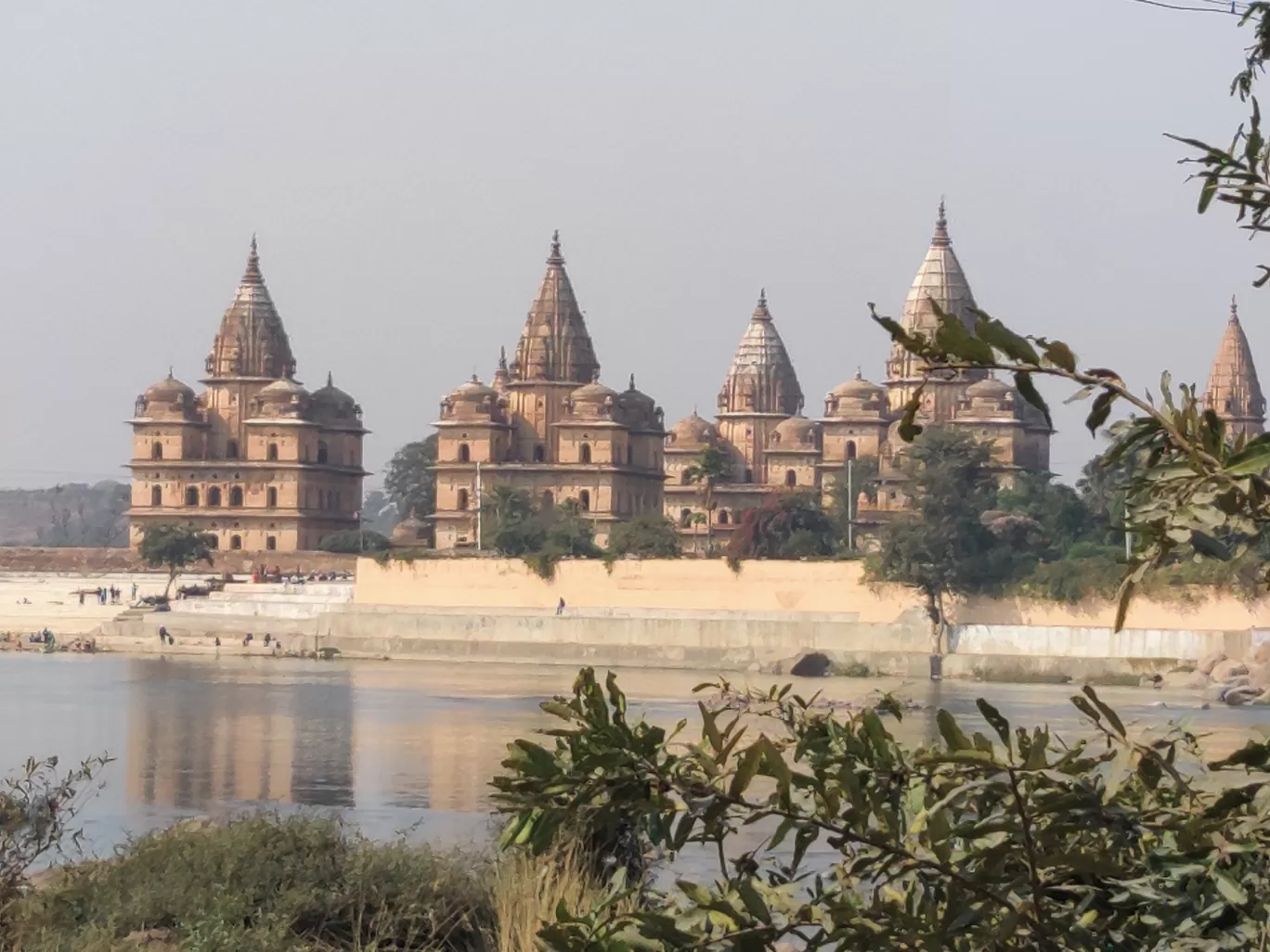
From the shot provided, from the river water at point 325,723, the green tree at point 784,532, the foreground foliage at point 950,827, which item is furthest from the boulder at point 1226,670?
the foreground foliage at point 950,827

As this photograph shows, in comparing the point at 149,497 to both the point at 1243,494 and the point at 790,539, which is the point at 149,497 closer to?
the point at 790,539

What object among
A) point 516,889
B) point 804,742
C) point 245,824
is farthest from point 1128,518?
point 245,824

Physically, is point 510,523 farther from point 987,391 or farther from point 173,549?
point 987,391

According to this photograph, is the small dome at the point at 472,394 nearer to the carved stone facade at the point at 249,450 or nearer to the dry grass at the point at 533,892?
the carved stone facade at the point at 249,450

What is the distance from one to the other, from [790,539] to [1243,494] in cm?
4553

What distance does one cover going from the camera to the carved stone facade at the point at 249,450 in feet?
189

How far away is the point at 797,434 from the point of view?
62344 mm

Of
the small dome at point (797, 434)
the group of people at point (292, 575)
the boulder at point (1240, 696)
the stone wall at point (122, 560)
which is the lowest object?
the boulder at point (1240, 696)

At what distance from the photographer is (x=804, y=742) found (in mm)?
2434

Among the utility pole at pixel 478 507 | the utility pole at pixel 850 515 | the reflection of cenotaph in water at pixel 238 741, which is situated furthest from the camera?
the utility pole at pixel 478 507

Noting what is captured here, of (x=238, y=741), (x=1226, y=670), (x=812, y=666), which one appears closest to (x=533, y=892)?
(x=238, y=741)

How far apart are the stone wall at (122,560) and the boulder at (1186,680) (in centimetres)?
2671

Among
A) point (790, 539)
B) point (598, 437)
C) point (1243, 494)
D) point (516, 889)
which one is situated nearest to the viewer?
point (1243, 494)

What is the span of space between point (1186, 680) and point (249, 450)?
3448cm
